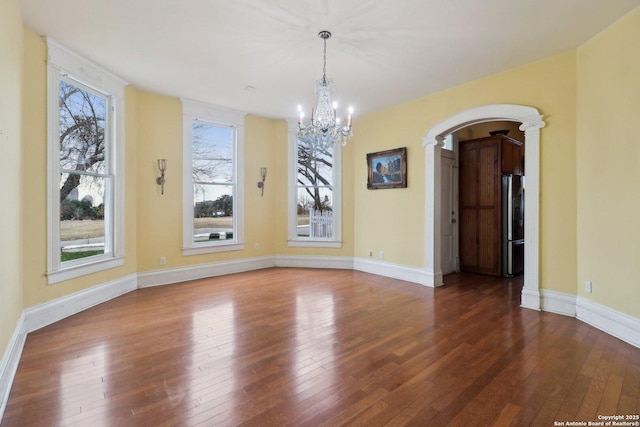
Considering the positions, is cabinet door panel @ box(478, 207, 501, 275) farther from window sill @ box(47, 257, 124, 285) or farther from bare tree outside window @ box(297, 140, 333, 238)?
window sill @ box(47, 257, 124, 285)

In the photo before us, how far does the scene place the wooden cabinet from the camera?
17.6 feet

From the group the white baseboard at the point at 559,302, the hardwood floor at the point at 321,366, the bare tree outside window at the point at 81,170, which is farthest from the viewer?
the bare tree outside window at the point at 81,170

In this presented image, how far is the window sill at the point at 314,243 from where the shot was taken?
6.20 metres

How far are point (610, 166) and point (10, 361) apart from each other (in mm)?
5415

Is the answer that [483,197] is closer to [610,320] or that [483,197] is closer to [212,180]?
[610,320]

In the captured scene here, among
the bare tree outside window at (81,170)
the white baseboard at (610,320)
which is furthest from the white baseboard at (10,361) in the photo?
the white baseboard at (610,320)

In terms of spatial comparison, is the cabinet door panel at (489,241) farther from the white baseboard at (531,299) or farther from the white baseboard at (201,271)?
the white baseboard at (201,271)

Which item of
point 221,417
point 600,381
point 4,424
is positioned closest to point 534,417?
point 600,381

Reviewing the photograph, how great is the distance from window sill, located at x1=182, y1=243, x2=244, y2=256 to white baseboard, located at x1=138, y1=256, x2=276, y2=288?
222 mm

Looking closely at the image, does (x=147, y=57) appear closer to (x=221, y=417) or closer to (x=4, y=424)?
(x=4, y=424)

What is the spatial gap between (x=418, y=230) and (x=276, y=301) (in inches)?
99.7

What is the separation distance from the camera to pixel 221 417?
182 cm

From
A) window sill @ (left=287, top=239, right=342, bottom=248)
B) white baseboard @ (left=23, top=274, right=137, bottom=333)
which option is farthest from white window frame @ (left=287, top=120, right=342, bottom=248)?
white baseboard @ (left=23, top=274, right=137, bottom=333)

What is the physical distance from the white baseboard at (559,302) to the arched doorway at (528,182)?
78mm
